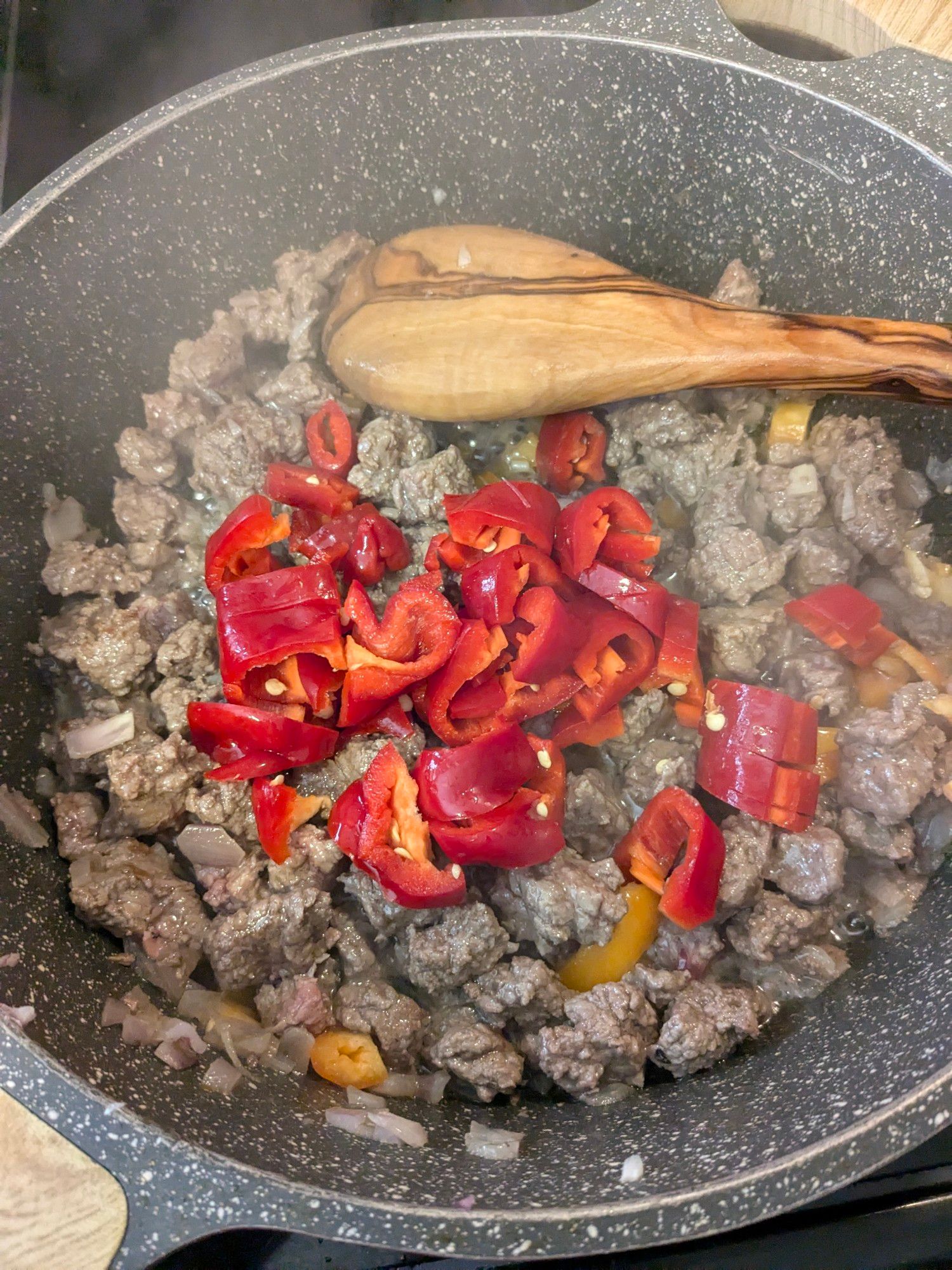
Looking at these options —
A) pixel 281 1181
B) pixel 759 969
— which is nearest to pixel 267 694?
pixel 281 1181

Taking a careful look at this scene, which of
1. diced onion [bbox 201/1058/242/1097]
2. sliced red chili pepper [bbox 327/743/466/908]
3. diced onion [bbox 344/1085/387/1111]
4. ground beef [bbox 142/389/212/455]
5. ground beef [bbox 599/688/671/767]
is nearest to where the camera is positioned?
diced onion [bbox 201/1058/242/1097]

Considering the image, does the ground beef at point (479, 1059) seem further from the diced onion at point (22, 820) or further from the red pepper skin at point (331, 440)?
the red pepper skin at point (331, 440)

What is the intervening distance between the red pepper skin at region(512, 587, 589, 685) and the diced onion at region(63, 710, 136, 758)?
1.11 meters

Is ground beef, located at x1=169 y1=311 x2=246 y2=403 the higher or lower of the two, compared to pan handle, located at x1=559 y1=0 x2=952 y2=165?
lower

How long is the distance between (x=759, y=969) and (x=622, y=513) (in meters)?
1.35

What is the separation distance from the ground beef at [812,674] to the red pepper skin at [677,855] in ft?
1.60

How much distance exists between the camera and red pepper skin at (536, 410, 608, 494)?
2744 millimetres

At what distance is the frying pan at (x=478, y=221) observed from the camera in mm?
1568

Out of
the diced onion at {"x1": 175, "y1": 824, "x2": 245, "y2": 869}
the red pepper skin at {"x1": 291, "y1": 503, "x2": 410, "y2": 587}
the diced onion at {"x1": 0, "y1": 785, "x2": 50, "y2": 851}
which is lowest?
the diced onion at {"x1": 175, "y1": 824, "x2": 245, "y2": 869}

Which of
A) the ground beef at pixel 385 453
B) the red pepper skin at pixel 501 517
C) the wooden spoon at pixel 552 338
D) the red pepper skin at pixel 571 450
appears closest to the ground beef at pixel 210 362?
the wooden spoon at pixel 552 338

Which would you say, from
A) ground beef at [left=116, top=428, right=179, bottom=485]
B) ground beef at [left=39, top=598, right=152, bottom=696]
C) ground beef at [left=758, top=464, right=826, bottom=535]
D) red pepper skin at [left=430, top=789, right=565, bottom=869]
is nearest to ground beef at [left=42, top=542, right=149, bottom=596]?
ground beef at [left=39, top=598, right=152, bottom=696]

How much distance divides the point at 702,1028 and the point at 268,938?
44.2 inches

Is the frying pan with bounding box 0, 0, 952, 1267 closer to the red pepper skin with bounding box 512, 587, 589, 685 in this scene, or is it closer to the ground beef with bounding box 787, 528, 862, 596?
the ground beef with bounding box 787, 528, 862, 596

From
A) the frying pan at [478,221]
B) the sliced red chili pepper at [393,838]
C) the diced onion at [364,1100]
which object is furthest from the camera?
the sliced red chili pepper at [393,838]
